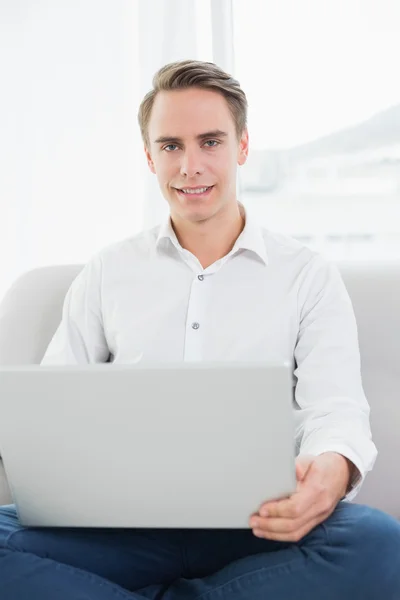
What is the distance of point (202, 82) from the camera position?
1738mm

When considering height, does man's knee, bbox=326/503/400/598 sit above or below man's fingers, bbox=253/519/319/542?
below

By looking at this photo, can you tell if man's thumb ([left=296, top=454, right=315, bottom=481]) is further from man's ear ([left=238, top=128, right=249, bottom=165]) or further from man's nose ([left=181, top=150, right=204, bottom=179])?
man's ear ([left=238, top=128, right=249, bottom=165])

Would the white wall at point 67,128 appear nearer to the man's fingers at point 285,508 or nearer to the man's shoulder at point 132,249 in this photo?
the man's shoulder at point 132,249

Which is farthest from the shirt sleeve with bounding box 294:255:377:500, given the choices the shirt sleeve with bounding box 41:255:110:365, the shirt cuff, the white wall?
the white wall

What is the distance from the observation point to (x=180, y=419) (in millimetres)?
1099

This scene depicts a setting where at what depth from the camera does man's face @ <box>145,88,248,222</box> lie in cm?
171

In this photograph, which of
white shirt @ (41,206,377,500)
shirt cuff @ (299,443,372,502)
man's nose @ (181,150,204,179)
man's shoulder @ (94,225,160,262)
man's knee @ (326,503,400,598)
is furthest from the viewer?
man's shoulder @ (94,225,160,262)

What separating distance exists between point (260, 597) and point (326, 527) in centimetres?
15

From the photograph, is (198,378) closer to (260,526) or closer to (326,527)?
(260,526)

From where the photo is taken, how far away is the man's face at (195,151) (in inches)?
67.2

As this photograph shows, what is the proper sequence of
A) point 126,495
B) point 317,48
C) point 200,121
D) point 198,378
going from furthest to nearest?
1. point 317,48
2. point 200,121
3. point 126,495
4. point 198,378

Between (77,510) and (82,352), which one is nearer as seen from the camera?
(77,510)

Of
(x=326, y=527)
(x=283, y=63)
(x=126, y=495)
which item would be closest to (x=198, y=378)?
(x=126, y=495)

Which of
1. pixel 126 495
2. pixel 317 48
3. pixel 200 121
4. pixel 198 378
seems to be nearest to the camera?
pixel 198 378
